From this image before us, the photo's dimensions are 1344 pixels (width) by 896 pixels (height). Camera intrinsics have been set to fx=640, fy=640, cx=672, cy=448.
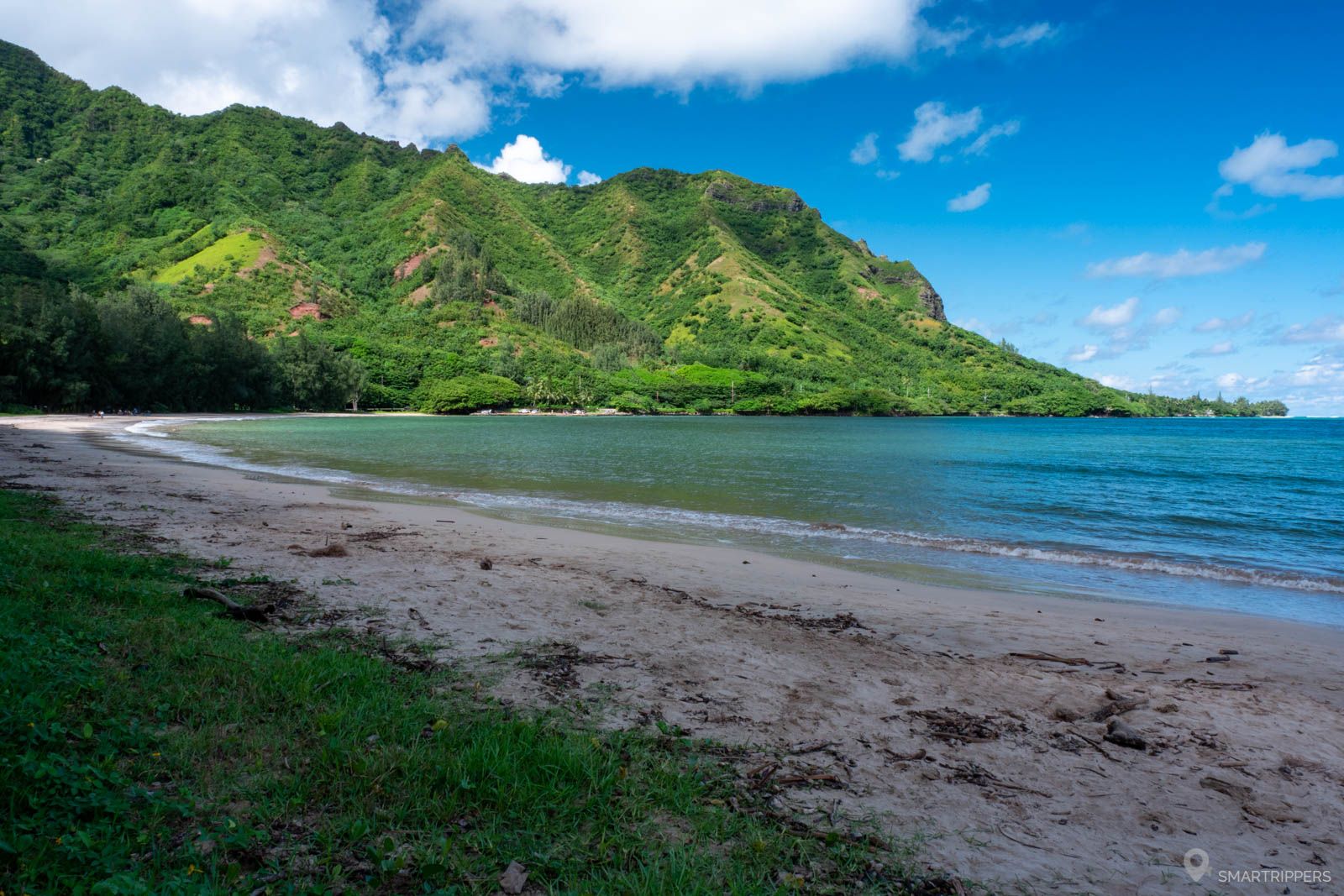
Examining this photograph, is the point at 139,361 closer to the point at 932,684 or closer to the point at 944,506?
the point at 944,506

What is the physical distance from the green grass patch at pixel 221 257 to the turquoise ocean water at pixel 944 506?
125 metres

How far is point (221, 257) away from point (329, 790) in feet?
615

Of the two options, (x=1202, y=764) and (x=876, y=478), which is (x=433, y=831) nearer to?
(x=1202, y=764)

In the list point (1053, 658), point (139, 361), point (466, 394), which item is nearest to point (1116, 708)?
point (1053, 658)

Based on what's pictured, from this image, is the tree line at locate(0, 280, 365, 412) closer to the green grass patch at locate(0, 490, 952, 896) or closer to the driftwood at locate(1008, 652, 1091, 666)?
the green grass patch at locate(0, 490, 952, 896)

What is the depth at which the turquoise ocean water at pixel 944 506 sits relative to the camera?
14.3m

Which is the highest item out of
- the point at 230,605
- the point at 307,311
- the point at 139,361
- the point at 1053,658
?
the point at 307,311

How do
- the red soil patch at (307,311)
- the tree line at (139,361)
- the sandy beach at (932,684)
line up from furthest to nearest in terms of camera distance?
the red soil patch at (307,311) → the tree line at (139,361) → the sandy beach at (932,684)

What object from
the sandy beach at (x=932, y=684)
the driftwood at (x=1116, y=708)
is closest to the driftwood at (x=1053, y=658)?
the sandy beach at (x=932, y=684)

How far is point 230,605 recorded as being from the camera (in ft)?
23.8

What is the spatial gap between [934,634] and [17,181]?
243 meters

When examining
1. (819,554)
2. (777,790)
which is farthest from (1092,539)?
(777,790)

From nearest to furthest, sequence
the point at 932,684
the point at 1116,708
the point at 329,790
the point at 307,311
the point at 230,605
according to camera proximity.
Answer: the point at 329,790
the point at 1116,708
the point at 932,684
the point at 230,605
the point at 307,311

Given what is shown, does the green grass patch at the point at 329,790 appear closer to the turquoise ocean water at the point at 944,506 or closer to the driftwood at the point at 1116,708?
the driftwood at the point at 1116,708
